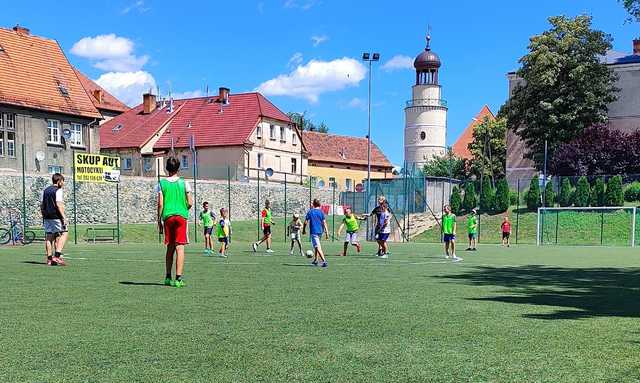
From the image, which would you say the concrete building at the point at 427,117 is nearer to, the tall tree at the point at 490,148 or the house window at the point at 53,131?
the tall tree at the point at 490,148

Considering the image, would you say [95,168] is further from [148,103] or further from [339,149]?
[339,149]

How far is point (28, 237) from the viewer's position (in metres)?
26.7

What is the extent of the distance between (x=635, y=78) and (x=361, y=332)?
5480 centimetres

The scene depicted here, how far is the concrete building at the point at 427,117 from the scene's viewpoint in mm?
88375

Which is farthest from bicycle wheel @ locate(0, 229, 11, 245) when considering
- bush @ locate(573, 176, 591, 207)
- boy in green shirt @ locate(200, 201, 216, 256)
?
bush @ locate(573, 176, 591, 207)

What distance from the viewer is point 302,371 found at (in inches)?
196

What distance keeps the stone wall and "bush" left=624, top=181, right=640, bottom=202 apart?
73.4 ft

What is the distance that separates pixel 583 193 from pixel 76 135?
3332 centimetres

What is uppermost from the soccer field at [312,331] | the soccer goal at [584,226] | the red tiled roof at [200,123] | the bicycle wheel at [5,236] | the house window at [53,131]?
the red tiled roof at [200,123]

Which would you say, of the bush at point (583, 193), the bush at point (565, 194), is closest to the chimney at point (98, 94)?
the bush at point (565, 194)

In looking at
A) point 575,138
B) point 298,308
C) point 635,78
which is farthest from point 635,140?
point 298,308

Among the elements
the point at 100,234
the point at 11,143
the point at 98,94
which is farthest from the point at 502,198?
the point at 98,94

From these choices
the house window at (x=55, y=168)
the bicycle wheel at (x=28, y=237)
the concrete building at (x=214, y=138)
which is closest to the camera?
the bicycle wheel at (x=28, y=237)

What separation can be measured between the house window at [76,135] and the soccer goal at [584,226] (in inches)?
1178
